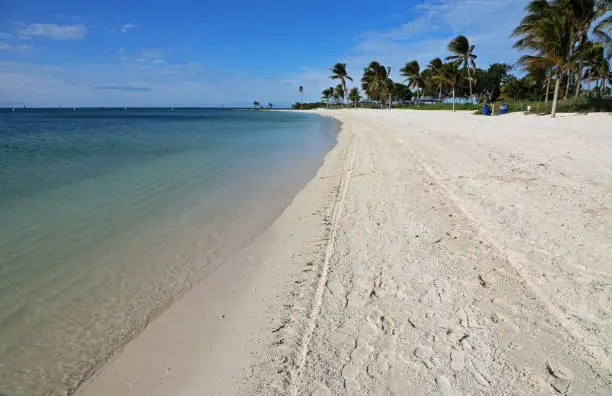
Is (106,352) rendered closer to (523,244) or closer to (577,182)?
(523,244)

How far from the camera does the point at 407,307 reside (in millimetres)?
3545

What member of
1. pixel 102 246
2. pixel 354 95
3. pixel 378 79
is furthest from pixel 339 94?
pixel 102 246

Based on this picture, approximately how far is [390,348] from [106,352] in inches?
108

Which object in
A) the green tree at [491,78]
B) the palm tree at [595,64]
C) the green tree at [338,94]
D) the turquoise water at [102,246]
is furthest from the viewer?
the green tree at [338,94]

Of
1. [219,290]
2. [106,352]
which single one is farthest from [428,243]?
[106,352]

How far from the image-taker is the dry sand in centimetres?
272

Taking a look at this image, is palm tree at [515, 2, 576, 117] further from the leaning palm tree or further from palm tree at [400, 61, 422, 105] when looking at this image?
the leaning palm tree

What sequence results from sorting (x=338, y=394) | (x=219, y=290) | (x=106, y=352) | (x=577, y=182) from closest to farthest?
(x=338, y=394) → (x=106, y=352) → (x=219, y=290) → (x=577, y=182)

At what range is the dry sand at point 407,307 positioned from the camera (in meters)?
2.72

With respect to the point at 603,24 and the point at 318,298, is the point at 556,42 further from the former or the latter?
the point at 318,298

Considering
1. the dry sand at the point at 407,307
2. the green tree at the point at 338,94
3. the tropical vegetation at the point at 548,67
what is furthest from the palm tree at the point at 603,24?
the green tree at the point at 338,94

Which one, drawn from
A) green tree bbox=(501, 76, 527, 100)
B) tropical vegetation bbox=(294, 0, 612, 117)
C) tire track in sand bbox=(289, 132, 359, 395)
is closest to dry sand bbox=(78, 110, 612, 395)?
tire track in sand bbox=(289, 132, 359, 395)

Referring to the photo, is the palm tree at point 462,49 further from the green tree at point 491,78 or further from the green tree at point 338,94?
the green tree at point 338,94

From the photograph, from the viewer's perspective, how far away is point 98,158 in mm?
16344
